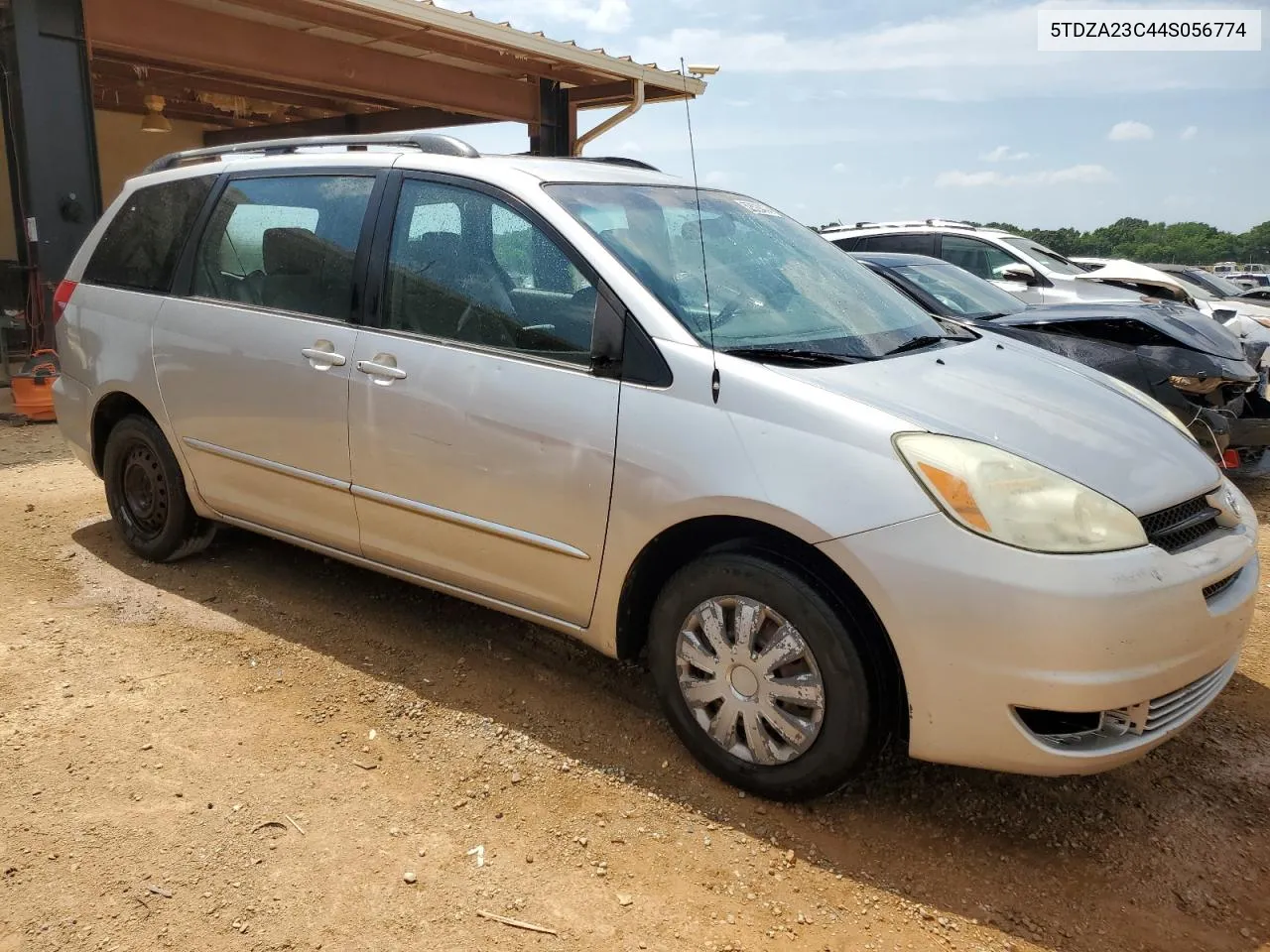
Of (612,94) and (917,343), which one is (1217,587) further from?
(612,94)

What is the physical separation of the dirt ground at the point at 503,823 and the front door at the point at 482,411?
0.48 metres

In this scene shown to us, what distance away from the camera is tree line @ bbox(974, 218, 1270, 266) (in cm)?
3956

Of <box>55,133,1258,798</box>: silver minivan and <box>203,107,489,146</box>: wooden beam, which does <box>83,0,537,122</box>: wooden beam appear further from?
<box>55,133,1258,798</box>: silver minivan

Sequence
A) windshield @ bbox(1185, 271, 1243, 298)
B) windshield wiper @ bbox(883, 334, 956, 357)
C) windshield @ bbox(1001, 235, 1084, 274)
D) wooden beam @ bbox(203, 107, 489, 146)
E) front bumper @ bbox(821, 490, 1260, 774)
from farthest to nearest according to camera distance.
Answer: windshield @ bbox(1185, 271, 1243, 298) < wooden beam @ bbox(203, 107, 489, 146) < windshield @ bbox(1001, 235, 1084, 274) < windshield wiper @ bbox(883, 334, 956, 357) < front bumper @ bbox(821, 490, 1260, 774)

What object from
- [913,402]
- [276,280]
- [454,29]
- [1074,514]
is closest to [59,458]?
[276,280]

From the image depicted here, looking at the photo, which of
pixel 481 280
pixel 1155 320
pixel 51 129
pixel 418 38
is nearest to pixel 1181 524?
pixel 481 280

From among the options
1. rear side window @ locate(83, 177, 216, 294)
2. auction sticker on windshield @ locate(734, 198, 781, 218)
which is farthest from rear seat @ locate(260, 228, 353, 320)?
auction sticker on windshield @ locate(734, 198, 781, 218)

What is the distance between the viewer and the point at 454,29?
369 inches

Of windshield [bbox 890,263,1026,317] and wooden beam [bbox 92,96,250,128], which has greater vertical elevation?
wooden beam [bbox 92,96,250,128]

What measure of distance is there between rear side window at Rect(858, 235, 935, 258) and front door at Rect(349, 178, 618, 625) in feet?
24.6

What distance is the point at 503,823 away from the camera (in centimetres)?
262

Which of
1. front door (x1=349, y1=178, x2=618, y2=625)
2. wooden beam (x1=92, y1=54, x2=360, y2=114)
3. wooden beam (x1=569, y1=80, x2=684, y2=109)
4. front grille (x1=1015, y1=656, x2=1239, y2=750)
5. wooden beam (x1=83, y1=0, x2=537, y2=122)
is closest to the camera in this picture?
front grille (x1=1015, y1=656, x2=1239, y2=750)

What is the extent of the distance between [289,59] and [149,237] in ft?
23.5

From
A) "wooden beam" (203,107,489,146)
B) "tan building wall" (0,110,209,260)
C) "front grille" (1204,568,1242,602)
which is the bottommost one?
"front grille" (1204,568,1242,602)
